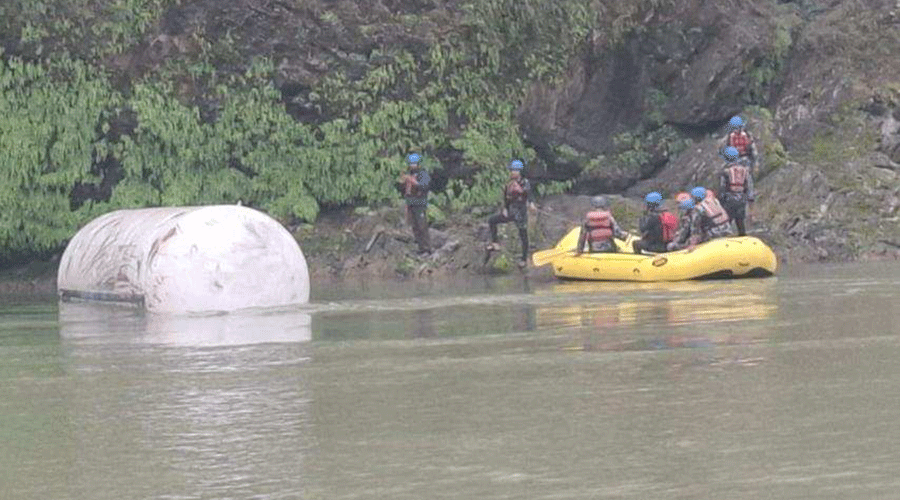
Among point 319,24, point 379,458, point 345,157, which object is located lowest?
point 379,458

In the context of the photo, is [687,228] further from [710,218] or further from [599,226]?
[599,226]

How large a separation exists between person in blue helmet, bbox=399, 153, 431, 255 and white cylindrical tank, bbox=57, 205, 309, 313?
780cm

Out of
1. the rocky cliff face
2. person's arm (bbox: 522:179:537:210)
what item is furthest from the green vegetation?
the rocky cliff face

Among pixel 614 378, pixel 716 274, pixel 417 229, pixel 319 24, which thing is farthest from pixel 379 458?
pixel 319 24

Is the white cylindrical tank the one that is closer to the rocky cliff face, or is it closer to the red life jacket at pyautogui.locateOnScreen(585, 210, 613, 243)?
the red life jacket at pyautogui.locateOnScreen(585, 210, 613, 243)

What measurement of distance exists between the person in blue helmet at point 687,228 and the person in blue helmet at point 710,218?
7 cm

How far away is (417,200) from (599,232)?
166 inches

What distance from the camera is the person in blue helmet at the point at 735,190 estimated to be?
92.3 ft

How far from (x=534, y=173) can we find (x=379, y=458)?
76.4 feet

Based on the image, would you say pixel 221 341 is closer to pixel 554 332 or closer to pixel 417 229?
pixel 554 332

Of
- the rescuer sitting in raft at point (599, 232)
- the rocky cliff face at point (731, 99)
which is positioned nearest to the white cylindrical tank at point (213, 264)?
the rescuer sitting in raft at point (599, 232)

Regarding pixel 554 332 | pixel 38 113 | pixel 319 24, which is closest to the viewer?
pixel 554 332

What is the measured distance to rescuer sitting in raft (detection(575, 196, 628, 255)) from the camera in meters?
26.0

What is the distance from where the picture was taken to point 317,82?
31.0 m
